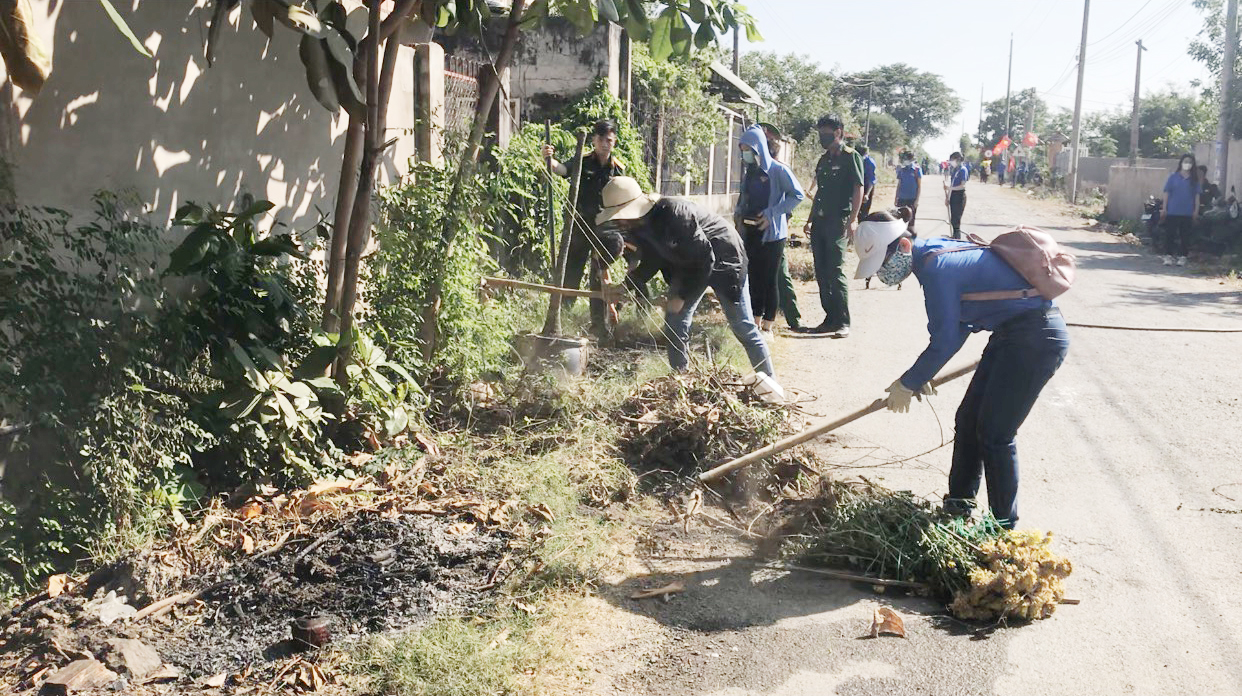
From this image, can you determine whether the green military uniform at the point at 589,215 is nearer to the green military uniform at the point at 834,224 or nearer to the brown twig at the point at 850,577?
the green military uniform at the point at 834,224

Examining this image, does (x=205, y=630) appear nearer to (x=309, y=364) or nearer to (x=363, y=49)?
(x=309, y=364)

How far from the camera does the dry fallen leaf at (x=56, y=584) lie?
→ 4164 mm

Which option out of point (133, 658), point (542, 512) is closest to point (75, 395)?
point (133, 658)

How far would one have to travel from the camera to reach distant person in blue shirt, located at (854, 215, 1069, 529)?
4.62 m

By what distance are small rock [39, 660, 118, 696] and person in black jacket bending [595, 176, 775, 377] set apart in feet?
13.0

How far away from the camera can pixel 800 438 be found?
499 centimetres

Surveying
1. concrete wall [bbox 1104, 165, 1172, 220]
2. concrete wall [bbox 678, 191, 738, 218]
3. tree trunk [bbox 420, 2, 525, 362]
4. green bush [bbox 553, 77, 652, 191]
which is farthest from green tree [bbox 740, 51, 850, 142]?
tree trunk [bbox 420, 2, 525, 362]

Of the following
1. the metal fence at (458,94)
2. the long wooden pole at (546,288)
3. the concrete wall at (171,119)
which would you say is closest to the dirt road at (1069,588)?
the long wooden pole at (546,288)

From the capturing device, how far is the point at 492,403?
6676 millimetres

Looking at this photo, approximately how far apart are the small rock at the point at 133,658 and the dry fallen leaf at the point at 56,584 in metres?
0.53

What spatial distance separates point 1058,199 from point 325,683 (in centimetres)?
4183

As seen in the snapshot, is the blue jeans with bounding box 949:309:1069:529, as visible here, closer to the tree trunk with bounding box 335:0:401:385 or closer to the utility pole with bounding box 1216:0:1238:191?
the tree trunk with bounding box 335:0:401:385

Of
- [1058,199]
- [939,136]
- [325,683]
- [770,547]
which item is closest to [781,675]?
[770,547]

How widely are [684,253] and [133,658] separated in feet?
13.5
